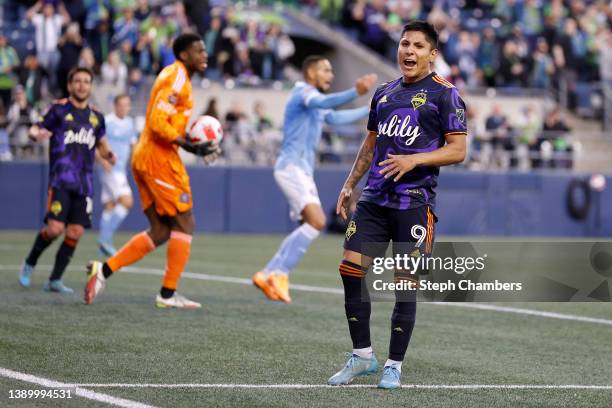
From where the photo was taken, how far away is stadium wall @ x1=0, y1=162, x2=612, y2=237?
73.4ft

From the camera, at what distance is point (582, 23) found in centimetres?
3031

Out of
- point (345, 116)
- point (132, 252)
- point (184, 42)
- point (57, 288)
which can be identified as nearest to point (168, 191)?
point (132, 252)

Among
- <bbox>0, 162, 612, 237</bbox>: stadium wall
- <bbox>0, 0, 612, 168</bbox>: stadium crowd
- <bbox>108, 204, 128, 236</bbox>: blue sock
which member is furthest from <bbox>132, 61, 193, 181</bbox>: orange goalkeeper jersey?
<bbox>0, 162, 612, 237</bbox>: stadium wall

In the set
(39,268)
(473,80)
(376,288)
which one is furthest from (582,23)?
(376,288)

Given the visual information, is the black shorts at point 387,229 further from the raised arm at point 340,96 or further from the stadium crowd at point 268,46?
the stadium crowd at point 268,46

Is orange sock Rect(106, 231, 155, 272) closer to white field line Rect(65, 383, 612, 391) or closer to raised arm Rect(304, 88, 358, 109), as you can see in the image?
raised arm Rect(304, 88, 358, 109)

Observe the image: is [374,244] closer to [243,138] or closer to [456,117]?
[456,117]

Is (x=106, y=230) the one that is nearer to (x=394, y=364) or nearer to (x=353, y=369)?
(x=353, y=369)

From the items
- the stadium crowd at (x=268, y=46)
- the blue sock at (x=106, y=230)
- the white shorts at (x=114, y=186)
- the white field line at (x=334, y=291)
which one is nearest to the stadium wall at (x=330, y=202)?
the stadium crowd at (x=268, y=46)

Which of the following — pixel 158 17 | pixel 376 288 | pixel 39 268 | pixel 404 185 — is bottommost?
pixel 39 268

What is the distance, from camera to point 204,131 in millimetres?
10281

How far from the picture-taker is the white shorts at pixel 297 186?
1163 cm

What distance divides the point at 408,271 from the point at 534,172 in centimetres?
1920

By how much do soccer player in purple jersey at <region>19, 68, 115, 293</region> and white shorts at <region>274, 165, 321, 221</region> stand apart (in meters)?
1.87
